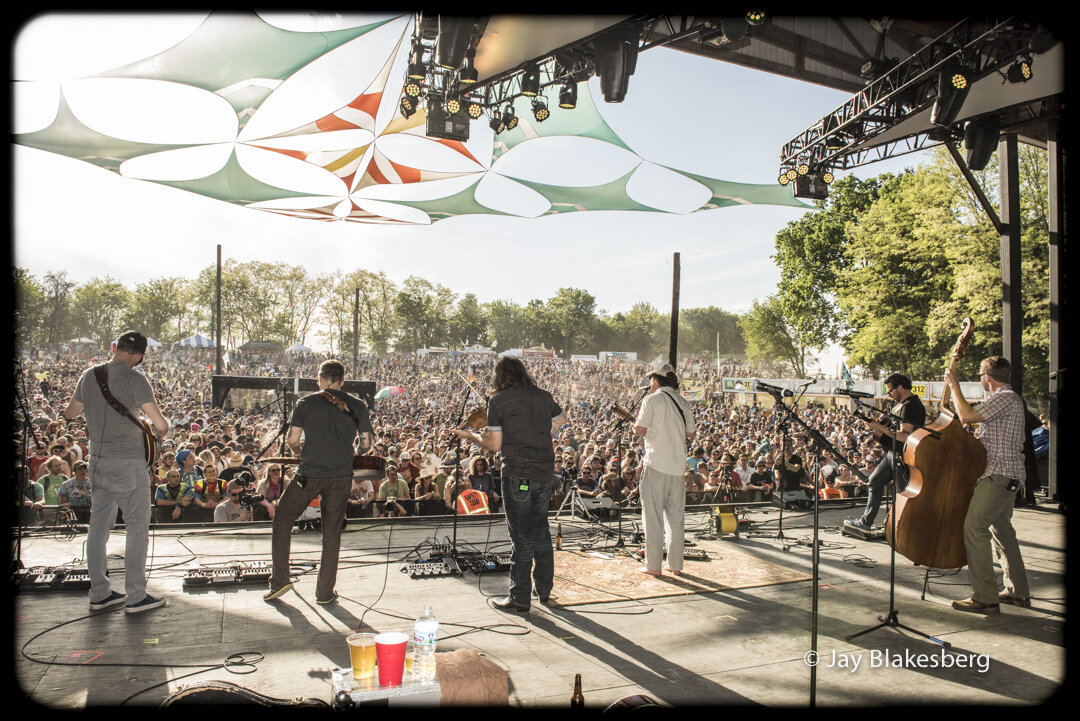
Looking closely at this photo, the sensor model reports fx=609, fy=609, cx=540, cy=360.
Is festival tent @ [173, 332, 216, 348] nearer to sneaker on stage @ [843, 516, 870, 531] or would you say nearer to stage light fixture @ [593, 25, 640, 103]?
stage light fixture @ [593, 25, 640, 103]

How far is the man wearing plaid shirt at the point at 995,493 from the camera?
3996 mm

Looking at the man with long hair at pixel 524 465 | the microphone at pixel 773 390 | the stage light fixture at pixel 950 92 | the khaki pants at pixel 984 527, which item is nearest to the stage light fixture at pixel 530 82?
the man with long hair at pixel 524 465

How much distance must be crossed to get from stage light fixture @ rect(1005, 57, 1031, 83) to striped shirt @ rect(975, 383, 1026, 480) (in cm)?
388

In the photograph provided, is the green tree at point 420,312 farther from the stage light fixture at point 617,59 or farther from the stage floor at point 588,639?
the stage floor at point 588,639

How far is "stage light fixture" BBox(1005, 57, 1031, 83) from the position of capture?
6.05 meters

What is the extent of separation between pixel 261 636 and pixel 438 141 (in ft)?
23.6

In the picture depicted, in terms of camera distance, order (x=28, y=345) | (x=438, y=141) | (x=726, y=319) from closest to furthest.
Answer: (x=438, y=141), (x=28, y=345), (x=726, y=319)

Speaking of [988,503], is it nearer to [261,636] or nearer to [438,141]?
[261,636]

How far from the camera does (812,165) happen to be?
9461 millimetres

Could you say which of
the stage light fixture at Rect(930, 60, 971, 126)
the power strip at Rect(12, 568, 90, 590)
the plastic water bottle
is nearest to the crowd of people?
the power strip at Rect(12, 568, 90, 590)

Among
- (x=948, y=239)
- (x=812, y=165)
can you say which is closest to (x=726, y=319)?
(x=948, y=239)

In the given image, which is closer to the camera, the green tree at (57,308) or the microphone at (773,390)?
the microphone at (773,390)

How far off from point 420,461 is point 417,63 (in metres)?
5.10

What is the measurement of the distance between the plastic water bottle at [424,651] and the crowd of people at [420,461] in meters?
2.06
